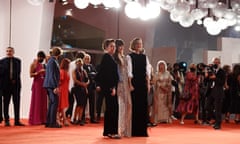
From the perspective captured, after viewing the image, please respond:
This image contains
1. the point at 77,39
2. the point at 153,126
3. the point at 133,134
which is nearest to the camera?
the point at 133,134

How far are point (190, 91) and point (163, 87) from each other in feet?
1.98

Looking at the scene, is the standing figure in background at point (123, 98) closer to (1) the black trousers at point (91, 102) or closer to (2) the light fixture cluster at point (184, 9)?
(2) the light fixture cluster at point (184, 9)

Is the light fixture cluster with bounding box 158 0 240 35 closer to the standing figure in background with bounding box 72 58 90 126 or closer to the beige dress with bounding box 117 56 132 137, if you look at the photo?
the standing figure in background with bounding box 72 58 90 126

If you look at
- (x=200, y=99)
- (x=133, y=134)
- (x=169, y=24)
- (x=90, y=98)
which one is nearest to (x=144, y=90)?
(x=133, y=134)

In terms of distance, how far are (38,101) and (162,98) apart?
2.69 metres

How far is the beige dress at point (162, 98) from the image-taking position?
29.8 ft

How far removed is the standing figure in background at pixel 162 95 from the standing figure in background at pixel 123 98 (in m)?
2.86

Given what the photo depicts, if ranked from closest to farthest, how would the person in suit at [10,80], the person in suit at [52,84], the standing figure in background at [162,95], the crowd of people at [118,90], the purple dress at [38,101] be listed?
1. the crowd of people at [118,90]
2. the person in suit at [52,84]
3. the person in suit at [10,80]
4. the purple dress at [38,101]
5. the standing figure in background at [162,95]

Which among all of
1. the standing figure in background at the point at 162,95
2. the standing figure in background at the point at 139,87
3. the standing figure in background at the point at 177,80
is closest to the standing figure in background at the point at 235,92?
the standing figure in background at the point at 177,80

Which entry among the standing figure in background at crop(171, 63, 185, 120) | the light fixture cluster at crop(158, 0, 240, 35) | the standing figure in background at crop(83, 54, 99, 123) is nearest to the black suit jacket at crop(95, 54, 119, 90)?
the light fixture cluster at crop(158, 0, 240, 35)

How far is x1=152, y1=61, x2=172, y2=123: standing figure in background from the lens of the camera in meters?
9.05

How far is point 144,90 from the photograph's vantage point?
6.32 m

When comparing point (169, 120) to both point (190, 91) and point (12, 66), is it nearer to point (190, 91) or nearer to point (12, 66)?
point (190, 91)

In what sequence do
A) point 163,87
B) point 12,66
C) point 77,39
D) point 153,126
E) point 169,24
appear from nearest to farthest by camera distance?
point 12,66, point 153,126, point 163,87, point 77,39, point 169,24
